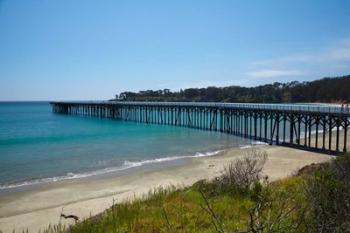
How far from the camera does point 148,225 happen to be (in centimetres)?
669

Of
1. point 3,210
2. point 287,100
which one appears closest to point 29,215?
point 3,210

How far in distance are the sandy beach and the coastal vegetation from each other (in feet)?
6.34

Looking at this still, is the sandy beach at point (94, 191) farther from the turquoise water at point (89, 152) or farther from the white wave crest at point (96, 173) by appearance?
the turquoise water at point (89, 152)

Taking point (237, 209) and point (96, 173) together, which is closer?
point (237, 209)

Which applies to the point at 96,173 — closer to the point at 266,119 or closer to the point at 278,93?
the point at 266,119

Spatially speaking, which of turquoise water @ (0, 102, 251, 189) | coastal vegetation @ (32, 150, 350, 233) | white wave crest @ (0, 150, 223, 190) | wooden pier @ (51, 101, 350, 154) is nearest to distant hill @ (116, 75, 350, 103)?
wooden pier @ (51, 101, 350, 154)

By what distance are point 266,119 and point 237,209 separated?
24726 millimetres

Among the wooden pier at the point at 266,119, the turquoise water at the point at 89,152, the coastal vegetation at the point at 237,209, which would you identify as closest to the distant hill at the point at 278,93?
the wooden pier at the point at 266,119

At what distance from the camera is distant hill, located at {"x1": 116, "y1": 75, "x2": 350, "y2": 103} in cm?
9838

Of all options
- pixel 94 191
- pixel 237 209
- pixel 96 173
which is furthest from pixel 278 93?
pixel 237 209

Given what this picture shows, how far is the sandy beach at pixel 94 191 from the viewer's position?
12305mm

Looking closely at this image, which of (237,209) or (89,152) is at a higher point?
(237,209)

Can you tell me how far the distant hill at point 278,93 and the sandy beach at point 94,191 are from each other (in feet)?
253

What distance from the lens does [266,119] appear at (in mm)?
31297
